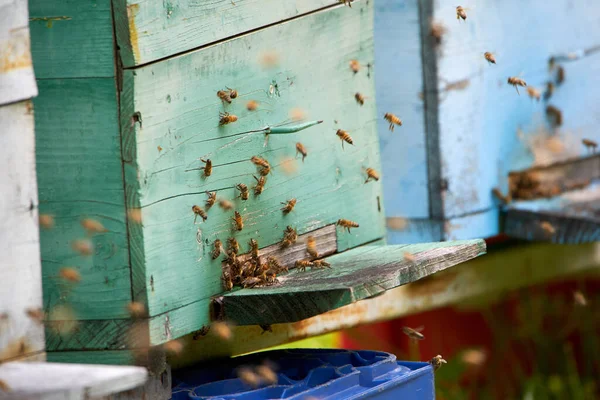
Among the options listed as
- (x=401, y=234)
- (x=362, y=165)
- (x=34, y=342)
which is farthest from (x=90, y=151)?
(x=401, y=234)

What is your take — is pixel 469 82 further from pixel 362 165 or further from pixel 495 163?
pixel 362 165

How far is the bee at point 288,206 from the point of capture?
314 cm

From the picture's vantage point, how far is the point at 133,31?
2.58 meters

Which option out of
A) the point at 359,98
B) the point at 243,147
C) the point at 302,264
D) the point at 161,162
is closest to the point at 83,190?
the point at 161,162

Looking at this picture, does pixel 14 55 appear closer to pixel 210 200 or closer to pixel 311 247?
pixel 210 200

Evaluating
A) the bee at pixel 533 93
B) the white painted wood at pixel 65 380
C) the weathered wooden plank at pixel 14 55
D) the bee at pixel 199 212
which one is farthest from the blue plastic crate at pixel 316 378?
the bee at pixel 533 93

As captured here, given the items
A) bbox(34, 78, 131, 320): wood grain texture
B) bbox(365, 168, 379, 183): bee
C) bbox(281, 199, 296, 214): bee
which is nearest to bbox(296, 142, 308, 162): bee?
bbox(281, 199, 296, 214): bee

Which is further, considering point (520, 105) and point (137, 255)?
point (520, 105)

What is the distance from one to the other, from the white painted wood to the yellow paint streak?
0.87 meters

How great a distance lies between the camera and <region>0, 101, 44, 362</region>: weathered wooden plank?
224cm

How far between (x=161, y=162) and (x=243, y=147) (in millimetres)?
381

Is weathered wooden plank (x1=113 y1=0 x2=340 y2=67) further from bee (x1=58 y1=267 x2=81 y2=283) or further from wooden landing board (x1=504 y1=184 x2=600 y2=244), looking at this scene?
wooden landing board (x1=504 y1=184 x2=600 y2=244)

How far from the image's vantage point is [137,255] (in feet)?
8.63

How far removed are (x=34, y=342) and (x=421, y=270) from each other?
43.4 inches
